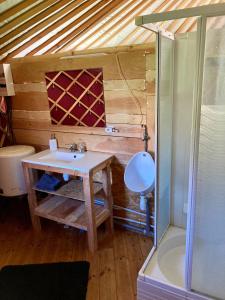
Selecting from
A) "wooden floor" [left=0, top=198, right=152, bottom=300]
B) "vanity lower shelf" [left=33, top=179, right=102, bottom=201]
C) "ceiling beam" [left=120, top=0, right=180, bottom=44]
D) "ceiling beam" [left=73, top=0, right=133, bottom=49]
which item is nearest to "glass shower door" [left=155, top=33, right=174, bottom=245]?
"wooden floor" [left=0, top=198, right=152, bottom=300]

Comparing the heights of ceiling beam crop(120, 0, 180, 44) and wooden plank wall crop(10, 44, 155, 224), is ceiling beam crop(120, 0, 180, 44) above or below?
above

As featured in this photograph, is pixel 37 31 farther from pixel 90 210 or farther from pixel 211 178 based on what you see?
pixel 211 178

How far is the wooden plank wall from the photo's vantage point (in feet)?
6.79

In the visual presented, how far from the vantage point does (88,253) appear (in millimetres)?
2191

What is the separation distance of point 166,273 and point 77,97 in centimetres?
173

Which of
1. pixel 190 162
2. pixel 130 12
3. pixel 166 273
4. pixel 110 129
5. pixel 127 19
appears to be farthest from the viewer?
pixel 127 19

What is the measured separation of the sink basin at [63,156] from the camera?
2.36 metres

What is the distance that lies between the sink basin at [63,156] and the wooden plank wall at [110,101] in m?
0.14

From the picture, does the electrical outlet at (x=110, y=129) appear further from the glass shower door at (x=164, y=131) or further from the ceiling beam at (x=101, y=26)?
the ceiling beam at (x=101, y=26)

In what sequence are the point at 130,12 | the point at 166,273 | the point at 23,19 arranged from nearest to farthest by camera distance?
the point at 166,273
the point at 23,19
the point at 130,12

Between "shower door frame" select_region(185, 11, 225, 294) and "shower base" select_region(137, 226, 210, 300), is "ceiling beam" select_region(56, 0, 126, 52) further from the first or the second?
"shower base" select_region(137, 226, 210, 300)

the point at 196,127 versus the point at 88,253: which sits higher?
the point at 196,127

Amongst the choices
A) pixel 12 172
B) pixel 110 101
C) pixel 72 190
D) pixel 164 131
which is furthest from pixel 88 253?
pixel 110 101

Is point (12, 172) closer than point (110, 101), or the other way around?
point (110, 101)
